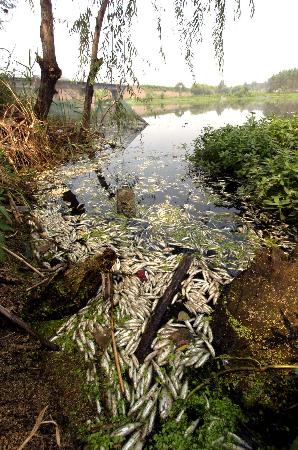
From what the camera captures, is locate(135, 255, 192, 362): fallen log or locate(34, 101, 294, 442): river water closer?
locate(34, 101, 294, 442): river water

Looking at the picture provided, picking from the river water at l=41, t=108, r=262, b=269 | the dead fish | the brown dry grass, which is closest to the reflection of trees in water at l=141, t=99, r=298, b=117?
the river water at l=41, t=108, r=262, b=269

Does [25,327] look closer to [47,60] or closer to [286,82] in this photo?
[47,60]

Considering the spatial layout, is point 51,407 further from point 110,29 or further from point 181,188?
point 110,29

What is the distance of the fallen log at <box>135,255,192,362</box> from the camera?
12.7 feet

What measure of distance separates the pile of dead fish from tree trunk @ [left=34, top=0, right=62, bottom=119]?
8.93 meters

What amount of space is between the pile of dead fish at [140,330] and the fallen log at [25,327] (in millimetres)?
306

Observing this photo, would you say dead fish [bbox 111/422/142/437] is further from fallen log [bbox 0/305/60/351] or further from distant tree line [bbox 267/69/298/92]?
distant tree line [bbox 267/69/298/92]

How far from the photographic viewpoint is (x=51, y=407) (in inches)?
119

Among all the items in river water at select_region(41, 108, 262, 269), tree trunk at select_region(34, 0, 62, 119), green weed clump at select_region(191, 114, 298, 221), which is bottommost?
river water at select_region(41, 108, 262, 269)

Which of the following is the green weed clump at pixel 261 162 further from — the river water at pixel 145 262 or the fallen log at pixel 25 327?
the fallen log at pixel 25 327

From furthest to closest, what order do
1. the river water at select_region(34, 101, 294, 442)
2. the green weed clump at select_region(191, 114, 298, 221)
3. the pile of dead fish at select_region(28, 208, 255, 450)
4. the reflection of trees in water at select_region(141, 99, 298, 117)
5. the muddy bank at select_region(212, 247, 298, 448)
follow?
the reflection of trees in water at select_region(141, 99, 298, 117) → the green weed clump at select_region(191, 114, 298, 221) → the river water at select_region(34, 101, 294, 442) → the pile of dead fish at select_region(28, 208, 255, 450) → the muddy bank at select_region(212, 247, 298, 448)

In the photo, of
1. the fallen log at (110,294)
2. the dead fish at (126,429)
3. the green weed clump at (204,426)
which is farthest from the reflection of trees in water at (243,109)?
the dead fish at (126,429)

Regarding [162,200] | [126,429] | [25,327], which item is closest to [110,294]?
[25,327]

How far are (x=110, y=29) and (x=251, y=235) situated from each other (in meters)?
13.0
